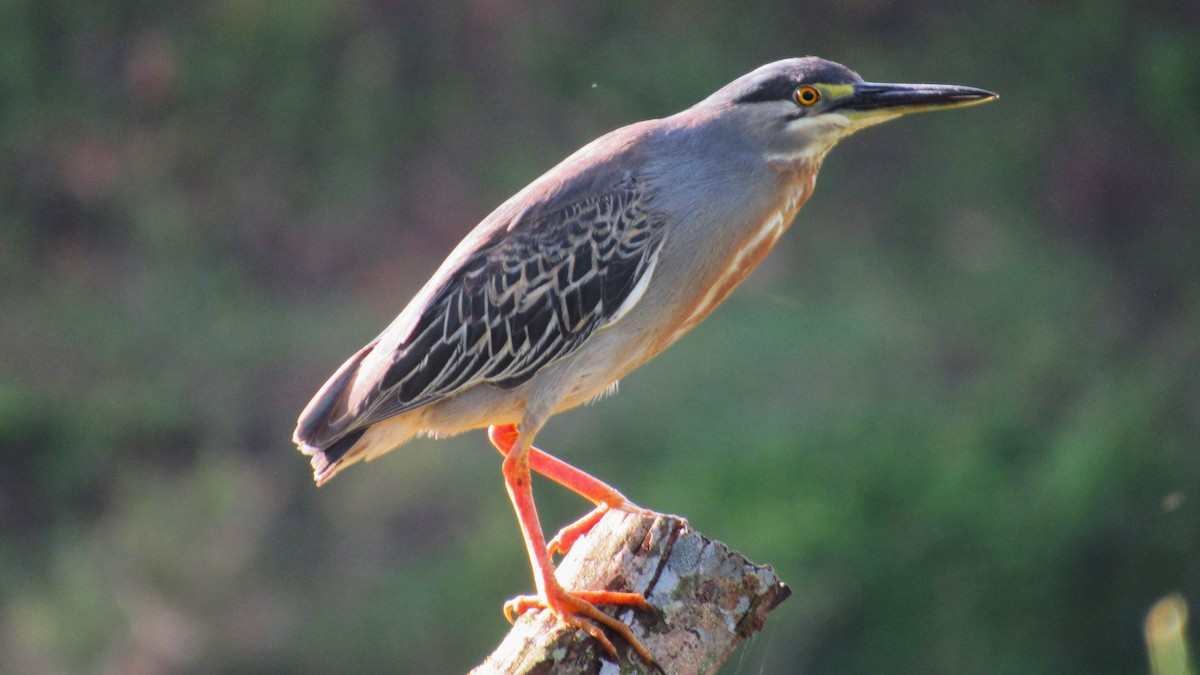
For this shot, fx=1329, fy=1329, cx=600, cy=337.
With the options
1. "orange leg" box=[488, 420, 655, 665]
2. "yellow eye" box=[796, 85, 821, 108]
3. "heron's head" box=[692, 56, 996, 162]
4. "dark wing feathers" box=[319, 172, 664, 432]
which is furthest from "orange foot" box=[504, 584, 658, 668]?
"yellow eye" box=[796, 85, 821, 108]

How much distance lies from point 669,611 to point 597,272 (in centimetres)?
140

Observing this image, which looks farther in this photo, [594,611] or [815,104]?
[815,104]

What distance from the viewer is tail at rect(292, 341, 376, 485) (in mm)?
4367

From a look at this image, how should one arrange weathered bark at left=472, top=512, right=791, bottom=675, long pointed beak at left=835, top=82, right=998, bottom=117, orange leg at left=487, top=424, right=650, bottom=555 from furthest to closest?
orange leg at left=487, top=424, right=650, bottom=555 < long pointed beak at left=835, top=82, right=998, bottom=117 < weathered bark at left=472, top=512, right=791, bottom=675

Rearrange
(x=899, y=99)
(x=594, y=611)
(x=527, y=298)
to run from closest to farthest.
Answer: (x=594, y=611) < (x=899, y=99) < (x=527, y=298)

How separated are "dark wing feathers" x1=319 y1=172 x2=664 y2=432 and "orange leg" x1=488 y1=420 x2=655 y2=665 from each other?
331 millimetres

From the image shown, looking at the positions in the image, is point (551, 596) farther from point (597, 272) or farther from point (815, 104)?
point (815, 104)

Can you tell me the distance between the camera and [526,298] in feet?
14.8

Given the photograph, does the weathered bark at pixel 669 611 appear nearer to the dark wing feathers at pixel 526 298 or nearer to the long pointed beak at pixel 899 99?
the dark wing feathers at pixel 526 298

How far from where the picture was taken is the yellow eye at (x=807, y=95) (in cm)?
441

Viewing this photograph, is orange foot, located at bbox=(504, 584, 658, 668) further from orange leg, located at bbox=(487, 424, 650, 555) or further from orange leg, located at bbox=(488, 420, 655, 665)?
orange leg, located at bbox=(487, 424, 650, 555)

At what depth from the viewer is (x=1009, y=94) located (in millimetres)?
11367

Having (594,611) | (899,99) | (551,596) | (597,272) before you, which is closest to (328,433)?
(597,272)

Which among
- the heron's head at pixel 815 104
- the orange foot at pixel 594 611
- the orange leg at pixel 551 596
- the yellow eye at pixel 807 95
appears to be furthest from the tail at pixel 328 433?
the yellow eye at pixel 807 95
